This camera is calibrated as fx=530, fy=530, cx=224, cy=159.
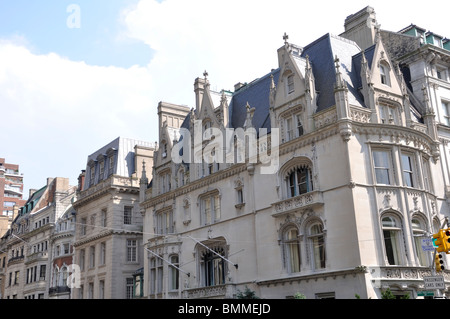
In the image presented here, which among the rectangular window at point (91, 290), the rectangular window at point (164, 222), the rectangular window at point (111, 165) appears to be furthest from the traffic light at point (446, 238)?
the rectangular window at point (111, 165)

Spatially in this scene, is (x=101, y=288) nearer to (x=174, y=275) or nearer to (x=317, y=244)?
(x=174, y=275)

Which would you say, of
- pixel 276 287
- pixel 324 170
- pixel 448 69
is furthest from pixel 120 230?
pixel 448 69

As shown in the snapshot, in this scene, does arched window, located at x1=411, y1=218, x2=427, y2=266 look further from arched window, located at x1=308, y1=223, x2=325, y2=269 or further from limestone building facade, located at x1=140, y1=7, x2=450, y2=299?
arched window, located at x1=308, y1=223, x2=325, y2=269

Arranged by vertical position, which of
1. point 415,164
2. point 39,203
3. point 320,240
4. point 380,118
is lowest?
point 320,240

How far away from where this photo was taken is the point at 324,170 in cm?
3512

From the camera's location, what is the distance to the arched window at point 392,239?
33375 millimetres

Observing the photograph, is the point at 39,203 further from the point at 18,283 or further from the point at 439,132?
the point at 439,132

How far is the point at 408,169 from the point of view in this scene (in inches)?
1425

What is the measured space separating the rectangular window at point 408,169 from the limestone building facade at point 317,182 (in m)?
0.11

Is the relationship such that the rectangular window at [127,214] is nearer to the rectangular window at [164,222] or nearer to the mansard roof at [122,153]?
the mansard roof at [122,153]

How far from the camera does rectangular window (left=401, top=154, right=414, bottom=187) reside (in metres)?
35.9

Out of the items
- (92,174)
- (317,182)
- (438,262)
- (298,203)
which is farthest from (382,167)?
(92,174)

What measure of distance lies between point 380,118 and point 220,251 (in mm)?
16314

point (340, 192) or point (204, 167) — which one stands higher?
point (204, 167)
